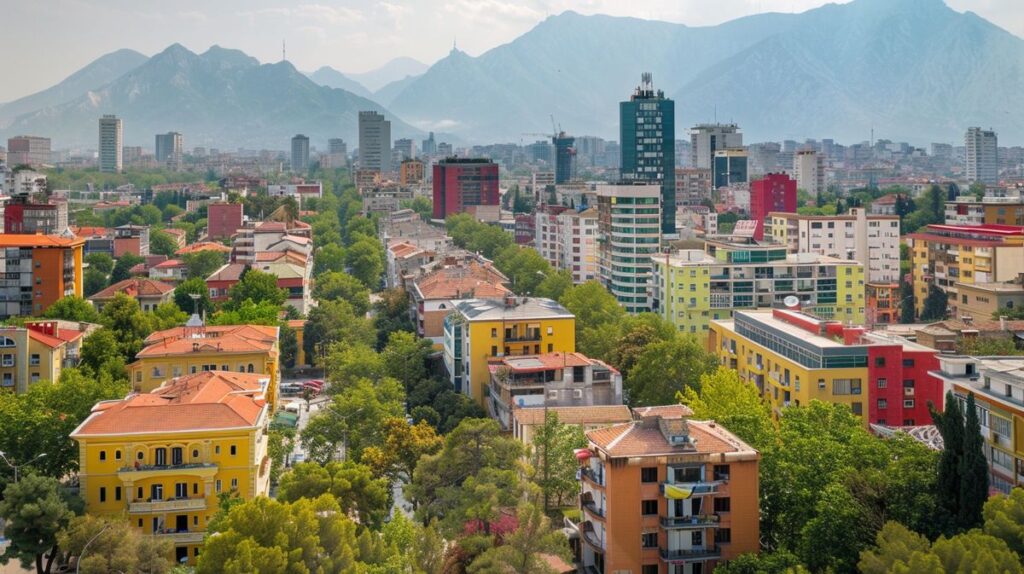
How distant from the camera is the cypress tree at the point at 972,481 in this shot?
1773 centimetres

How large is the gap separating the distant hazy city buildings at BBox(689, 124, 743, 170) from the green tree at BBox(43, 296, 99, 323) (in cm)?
10266

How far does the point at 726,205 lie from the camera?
348ft

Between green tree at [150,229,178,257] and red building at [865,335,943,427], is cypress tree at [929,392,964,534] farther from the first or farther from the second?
green tree at [150,229,178,257]

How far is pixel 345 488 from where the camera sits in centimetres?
2178

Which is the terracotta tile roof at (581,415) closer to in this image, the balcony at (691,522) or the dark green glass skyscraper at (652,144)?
the balcony at (691,522)

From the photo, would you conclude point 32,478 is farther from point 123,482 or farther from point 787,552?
point 787,552

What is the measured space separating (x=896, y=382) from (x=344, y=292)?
3152 cm

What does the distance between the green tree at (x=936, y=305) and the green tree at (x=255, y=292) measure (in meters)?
28.1

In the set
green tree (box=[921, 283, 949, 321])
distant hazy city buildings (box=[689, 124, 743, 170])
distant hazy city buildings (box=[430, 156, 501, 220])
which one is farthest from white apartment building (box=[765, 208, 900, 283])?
distant hazy city buildings (box=[689, 124, 743, 170])

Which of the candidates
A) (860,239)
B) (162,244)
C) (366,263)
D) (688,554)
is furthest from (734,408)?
(162,244)

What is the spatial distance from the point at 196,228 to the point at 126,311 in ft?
167

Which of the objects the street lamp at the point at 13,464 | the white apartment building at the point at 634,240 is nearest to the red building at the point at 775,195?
the white apartment building at the point at 634,240

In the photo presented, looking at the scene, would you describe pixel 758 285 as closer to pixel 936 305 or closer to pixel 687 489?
pixel 936 305

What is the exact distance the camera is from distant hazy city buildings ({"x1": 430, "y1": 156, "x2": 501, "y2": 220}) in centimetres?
9762
